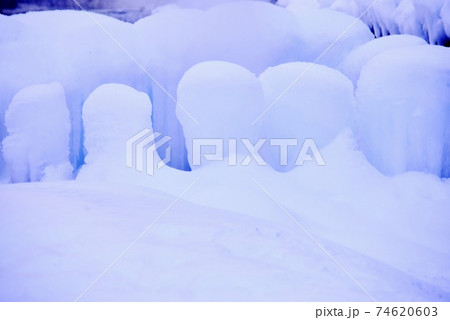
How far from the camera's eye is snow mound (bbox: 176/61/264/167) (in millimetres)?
4566

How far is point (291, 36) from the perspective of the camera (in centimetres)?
600

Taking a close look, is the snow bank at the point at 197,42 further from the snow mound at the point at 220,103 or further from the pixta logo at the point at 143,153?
the snow mound at the point at 220,103

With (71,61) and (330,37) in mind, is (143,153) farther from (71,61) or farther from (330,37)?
(330,37)

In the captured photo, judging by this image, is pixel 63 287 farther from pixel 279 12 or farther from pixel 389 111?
pixel 279 12

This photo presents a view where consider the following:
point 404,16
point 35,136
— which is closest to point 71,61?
point 35,136

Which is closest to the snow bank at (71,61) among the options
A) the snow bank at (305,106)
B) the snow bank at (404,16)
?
the snow bank at (305,106)

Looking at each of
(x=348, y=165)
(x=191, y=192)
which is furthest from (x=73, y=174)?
(x=348, y=165)

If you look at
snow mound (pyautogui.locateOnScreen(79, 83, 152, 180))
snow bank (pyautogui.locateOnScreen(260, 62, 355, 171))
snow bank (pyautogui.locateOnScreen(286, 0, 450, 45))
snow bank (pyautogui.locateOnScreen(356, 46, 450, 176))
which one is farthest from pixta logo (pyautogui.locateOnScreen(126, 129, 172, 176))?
snow bank (pyautogui.locateOnScreen(286, 0, 450, 45))

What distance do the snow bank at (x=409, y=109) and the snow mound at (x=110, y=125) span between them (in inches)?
103

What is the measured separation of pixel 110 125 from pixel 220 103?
1315 mm

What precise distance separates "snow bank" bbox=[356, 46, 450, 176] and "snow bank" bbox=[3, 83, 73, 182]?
3.57 meters

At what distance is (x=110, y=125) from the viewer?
4.73 metres

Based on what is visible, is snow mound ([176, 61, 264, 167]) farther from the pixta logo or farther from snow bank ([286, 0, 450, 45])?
snow bank ([286, 0, 450, 45])

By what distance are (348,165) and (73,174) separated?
3298 mm
